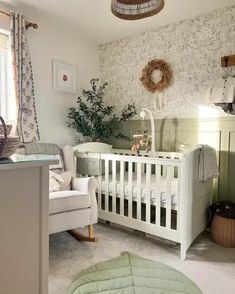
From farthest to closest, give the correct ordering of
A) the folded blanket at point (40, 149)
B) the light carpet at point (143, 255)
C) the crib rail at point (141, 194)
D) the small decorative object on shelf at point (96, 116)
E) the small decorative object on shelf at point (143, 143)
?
the small decorative object on shelf at point (96, 116)
the small decorative object on shelf at point (143, 143)
the folded blanket at point (40, 149)
the crib rail at point (141, 194)
the light carpet at point (143, 255)

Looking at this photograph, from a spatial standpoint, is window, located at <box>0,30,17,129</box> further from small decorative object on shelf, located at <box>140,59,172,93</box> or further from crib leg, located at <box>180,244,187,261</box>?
crib leg, located at <box>180,244,187,261</box>

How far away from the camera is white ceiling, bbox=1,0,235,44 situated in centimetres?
250

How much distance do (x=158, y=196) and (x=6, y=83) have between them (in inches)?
78.5

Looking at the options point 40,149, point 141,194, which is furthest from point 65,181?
point 141,194

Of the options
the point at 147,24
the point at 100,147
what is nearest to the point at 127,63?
the point at 147,24

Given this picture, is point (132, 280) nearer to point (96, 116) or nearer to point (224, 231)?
point (224, 231)

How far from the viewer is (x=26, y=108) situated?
2670 mm

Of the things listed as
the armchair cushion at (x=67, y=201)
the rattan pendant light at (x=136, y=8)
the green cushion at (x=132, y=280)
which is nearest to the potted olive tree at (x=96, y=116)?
the armchair cushion at (x=67, y=201)

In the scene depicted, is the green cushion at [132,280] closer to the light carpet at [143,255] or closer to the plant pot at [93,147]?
the light carpet at [143,255]

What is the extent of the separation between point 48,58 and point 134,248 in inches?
92.6

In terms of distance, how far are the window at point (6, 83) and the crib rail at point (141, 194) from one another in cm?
96

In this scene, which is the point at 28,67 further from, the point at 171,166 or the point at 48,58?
the point at 171,166

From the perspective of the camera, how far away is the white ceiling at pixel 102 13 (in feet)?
8.19

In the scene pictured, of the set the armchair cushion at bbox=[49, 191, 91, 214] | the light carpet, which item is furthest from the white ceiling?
the light carpet
